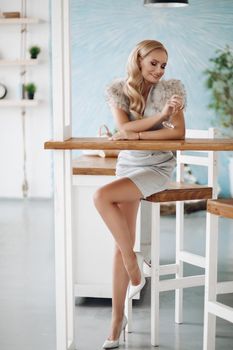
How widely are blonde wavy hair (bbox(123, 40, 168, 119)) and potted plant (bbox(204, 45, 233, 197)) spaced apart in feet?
14.8

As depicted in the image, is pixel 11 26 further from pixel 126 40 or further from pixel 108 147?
pixel 108 147

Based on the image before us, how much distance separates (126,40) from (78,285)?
14.4 feet

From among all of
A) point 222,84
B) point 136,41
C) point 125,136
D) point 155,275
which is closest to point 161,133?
point 125,136

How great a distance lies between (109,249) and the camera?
4039 mm

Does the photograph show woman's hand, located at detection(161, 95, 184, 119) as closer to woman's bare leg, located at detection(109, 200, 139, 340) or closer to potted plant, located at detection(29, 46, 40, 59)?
woman's bare leg, located at detection(109, 200, 139, 340)

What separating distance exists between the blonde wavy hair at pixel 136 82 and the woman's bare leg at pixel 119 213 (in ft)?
1.23

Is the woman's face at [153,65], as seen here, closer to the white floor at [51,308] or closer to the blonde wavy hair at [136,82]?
the blonde wavy hair at [136,82]

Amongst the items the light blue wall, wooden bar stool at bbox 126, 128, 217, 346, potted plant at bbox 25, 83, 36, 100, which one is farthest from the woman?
potted plant at bbox 25, 83, 36, 100

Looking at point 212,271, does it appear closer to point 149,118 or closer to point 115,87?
point 149,118

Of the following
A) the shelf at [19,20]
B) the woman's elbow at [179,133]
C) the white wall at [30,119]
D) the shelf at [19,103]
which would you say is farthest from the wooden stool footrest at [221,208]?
the shelf at [19,20]

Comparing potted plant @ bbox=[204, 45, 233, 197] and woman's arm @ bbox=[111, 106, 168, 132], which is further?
potted plant @ bbox=[204, 45, 233, 197]

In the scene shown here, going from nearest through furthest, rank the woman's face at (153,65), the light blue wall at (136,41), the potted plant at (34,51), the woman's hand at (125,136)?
the woman's hand at (125,136) < the woman's face at (153,65) < the light blue wall at (136,41) < the potted plant at (34,51)

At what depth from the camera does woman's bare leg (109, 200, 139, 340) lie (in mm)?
3297

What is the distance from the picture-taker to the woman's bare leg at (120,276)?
3297mm
